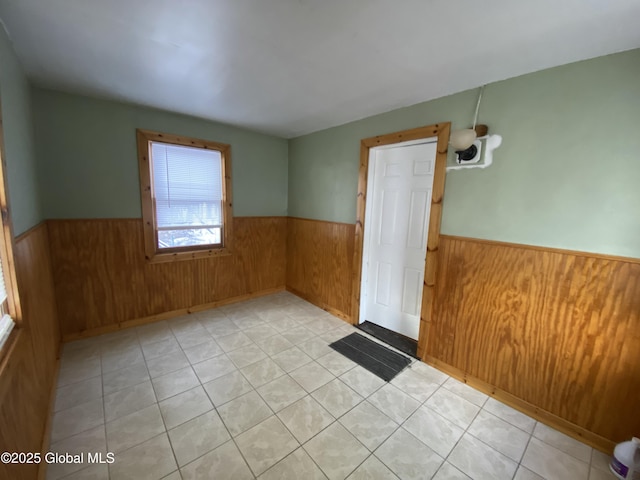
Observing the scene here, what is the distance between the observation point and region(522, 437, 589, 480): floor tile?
1.42 m

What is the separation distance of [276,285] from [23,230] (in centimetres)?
289

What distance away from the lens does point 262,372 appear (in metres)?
2.16

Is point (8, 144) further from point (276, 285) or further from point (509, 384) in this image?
point (509, 384)

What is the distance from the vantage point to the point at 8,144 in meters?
1.38

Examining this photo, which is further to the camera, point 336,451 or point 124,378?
point 124,378

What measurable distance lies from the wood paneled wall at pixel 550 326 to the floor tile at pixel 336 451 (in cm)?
117

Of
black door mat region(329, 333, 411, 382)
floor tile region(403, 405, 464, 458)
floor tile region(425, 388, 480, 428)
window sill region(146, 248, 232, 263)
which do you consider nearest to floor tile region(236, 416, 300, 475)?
floor tile region(403, 405, 464, 458)

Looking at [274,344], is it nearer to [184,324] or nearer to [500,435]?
[184,324]

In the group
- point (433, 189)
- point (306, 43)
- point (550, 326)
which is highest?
point (306, 43)

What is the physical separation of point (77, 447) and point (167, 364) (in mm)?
779

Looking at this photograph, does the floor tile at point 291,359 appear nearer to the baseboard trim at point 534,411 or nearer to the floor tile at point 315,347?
the floor tile at point 315,347

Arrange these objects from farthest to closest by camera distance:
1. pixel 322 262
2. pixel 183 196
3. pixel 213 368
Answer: pixel 322 262 < pixel 183 196 < pixel 213 368

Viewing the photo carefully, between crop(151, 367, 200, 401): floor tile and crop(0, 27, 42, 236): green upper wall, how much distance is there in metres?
1.39

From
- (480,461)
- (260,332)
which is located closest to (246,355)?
(260,332)
